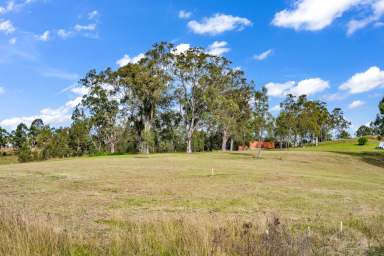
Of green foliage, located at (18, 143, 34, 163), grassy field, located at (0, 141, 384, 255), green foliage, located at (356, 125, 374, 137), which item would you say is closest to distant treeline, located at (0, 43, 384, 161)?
green foliage, located at (18, 143, 34, 163)

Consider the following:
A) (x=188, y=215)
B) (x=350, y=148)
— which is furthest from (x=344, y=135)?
(x=188, y=215)

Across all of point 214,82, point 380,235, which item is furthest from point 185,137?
point 380,235

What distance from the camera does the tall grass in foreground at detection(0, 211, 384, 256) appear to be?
6859mm

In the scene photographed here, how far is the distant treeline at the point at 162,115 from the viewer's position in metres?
73.1

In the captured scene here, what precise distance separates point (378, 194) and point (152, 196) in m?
11.4

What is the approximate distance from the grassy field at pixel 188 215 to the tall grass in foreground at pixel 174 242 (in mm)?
19

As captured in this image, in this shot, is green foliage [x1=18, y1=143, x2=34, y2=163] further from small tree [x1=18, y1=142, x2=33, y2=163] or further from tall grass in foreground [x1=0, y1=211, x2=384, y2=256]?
tall grass in foreground [x1=0, y1=211, x2=384, y2=256]

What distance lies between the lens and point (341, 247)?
8656 mm

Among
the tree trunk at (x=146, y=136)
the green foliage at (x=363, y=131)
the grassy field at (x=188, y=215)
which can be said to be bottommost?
the grassy field at (x=188, y=215)

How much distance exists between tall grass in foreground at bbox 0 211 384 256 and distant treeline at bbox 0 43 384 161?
167 ft

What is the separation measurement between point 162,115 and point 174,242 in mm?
75392

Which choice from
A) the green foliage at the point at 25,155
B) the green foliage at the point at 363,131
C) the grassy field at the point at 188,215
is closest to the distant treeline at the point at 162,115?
the green foliage at the point at 25,155

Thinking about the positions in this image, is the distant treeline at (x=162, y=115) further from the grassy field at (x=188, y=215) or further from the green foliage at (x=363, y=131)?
the green foliage at (x=363, y=131)

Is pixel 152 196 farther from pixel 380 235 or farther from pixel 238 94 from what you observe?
pixel 238 94
